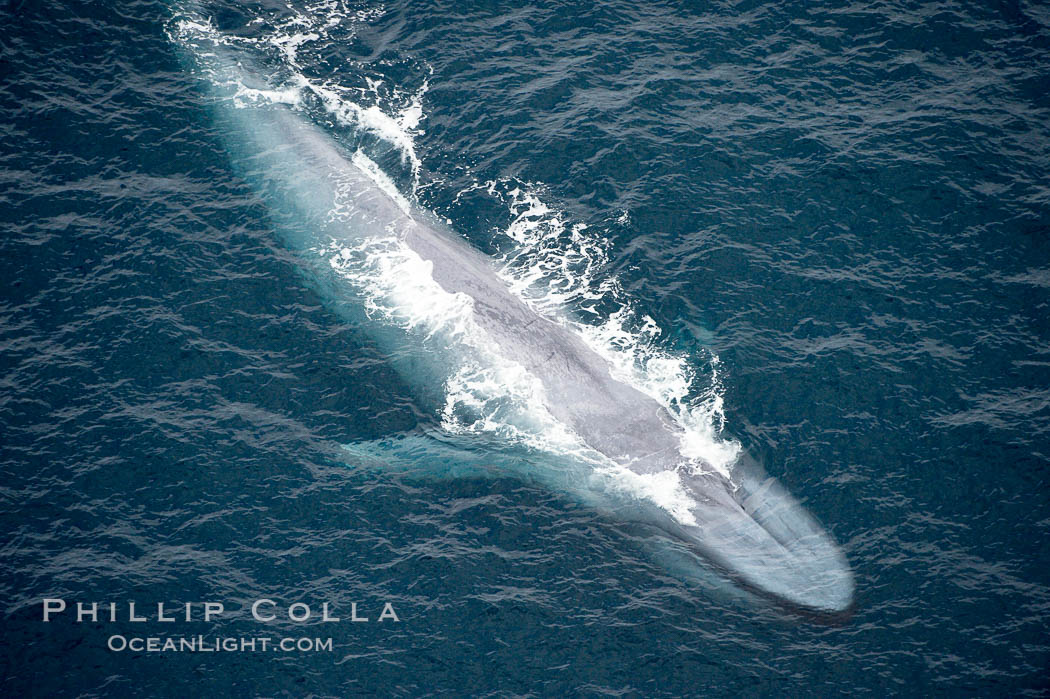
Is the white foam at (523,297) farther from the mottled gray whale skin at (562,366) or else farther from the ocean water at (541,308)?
the mottled gray whale skin at (562,366)

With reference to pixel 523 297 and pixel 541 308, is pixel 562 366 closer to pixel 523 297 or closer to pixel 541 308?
pixel 541 308

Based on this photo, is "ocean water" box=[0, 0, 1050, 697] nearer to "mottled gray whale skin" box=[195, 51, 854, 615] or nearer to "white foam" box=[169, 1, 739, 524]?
"white foam" box=[169, 1, 739, 524]

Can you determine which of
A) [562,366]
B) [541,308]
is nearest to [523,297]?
[541,308]

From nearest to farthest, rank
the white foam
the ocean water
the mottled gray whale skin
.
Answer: the ocean water < the mottled gray whale skin < the white foam

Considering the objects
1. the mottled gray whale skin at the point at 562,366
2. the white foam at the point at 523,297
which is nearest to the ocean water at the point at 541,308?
the white foam at the point at 523,297

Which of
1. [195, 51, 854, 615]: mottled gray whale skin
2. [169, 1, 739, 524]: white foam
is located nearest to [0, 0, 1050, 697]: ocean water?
[169, 1, 739, 524]: white foam
